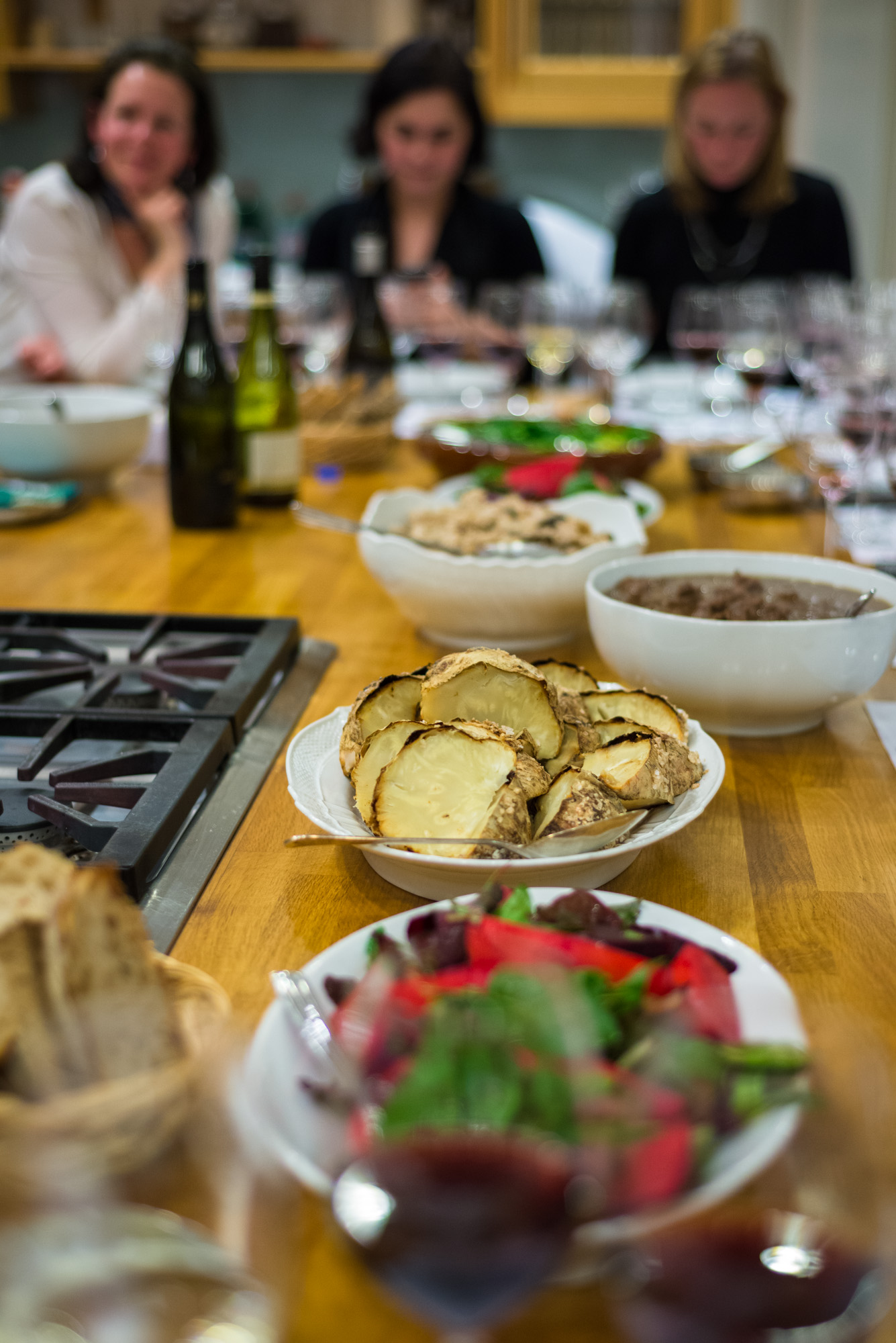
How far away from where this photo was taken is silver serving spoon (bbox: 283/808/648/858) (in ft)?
2.29

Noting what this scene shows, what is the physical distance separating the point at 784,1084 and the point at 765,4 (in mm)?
5057

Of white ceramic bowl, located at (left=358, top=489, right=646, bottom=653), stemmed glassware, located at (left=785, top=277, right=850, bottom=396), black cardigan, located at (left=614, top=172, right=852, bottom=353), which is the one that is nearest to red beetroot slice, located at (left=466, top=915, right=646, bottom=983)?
white ceramic bowl, located at (left=358, top=489, right=646, bottom=653)

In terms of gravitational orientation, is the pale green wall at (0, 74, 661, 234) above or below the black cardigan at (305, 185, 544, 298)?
above

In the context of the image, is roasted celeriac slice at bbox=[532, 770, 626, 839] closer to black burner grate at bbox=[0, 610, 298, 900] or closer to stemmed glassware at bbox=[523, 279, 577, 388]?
black burner grate at bbox=[0, 610, 298, 900]

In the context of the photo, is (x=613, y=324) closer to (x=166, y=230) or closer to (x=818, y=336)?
(x=818, y=336)

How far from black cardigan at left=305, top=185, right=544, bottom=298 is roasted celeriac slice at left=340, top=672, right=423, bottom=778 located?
9.64 feet

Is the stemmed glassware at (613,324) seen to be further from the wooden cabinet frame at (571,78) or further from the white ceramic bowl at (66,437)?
the wooden cabinet frame at (571,78)

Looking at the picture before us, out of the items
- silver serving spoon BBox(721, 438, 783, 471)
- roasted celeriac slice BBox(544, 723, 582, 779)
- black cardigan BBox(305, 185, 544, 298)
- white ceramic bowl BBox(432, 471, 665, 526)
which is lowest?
silver serving spoon BBox(721, 438, 783, 471)

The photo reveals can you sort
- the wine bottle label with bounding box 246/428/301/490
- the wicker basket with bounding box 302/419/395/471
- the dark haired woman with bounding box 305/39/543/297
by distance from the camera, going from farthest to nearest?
the dark haired woman with bounding box 305/39/543/297
the wicker basket with bounding box 302/419/395/471
the wine bottle label with bounding box 246/428/301/490

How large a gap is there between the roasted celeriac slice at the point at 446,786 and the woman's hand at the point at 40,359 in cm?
190

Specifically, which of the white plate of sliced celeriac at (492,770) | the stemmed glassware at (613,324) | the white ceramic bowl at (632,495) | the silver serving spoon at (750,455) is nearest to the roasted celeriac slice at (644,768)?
the white plate of sliced celeriac at (492,770)

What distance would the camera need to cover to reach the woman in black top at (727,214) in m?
3.41

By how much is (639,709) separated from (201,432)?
3.21ft

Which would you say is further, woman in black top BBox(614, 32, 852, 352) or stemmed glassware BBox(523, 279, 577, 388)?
woman in black top BBox(614, 32, 852, 352)
